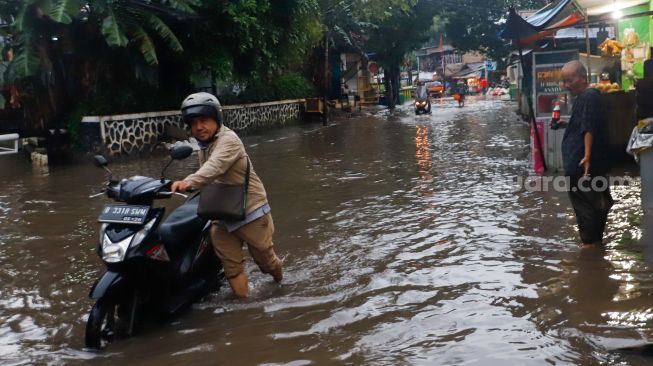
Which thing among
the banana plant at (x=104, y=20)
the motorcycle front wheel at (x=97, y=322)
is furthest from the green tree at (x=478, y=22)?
the motorcycle front wheel at (x=97, y=322)

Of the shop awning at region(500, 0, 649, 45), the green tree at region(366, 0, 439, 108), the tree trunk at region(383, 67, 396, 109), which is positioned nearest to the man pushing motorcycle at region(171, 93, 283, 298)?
the shop awning at region(500, 0, 649, 45)

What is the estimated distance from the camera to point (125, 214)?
14.3 ft

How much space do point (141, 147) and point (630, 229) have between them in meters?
14.0

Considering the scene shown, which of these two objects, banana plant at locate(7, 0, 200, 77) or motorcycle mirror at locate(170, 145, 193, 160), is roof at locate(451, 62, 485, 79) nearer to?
banana plant at locate(7, 0, 200, 77)

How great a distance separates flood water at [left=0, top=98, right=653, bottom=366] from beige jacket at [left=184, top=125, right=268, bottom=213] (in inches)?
34.4

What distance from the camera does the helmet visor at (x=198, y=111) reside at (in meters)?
4.68

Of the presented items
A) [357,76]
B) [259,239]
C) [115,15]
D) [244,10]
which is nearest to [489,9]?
[357,76]

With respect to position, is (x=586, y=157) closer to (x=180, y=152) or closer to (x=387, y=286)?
(x=387, y=286)

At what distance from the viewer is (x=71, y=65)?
61.1ft

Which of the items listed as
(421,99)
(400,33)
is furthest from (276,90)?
(400,33)

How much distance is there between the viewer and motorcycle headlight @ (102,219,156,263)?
4.19 m

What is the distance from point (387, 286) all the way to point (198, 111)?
83.0 inches

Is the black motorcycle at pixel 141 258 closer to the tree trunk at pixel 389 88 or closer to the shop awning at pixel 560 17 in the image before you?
the shop awning at pixel 560 17

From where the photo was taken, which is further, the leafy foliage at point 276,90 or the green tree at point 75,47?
the leafy foliage at point 276,90
